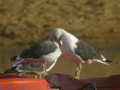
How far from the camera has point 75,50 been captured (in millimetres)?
3463

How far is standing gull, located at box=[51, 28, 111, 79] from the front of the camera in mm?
3443

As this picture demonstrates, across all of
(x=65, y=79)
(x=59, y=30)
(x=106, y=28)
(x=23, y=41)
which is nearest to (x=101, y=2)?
(x=106, y=28)

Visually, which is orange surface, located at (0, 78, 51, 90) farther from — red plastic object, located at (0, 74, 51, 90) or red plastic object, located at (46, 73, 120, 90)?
red plastic object, located at (46, 73, 120, 90)

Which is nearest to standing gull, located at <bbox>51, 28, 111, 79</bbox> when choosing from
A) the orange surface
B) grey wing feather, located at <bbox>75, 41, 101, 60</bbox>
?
grey wing feather, located at <bbox>75, 41, 101, 60</bbox>

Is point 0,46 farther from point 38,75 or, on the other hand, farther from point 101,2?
point 38,75

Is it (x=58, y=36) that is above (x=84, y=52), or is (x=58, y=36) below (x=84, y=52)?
above

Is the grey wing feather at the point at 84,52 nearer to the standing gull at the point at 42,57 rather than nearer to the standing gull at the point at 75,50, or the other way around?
the standing gull at the point at 75,50

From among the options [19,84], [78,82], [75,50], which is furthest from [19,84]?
[75,50]

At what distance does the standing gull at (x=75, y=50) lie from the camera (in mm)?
3443

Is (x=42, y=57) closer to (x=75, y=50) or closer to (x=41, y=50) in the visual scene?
Answer: (x=41, y=50)

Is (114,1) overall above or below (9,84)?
above

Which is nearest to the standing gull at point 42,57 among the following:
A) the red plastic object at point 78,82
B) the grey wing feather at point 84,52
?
the grey wing feather at point 84,52

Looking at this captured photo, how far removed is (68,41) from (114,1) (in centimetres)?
1406

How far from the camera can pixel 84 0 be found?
1772cm
